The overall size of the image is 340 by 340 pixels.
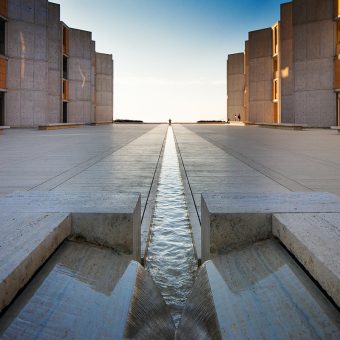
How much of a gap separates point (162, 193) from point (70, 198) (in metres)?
2.87

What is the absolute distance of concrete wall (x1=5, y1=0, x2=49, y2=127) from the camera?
36.4 m

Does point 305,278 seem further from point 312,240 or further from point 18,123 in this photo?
point 18,123

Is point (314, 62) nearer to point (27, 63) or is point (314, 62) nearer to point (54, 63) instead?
point (54, 63)

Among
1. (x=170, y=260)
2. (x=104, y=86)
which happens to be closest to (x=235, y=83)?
(x=104, y=86)

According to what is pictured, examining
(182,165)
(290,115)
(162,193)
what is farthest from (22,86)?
(162,193)

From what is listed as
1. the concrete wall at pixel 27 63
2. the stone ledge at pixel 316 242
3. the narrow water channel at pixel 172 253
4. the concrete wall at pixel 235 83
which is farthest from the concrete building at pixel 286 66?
the stone ledge at pixel 316 242

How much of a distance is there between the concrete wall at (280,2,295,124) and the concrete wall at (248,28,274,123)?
5.71 metres

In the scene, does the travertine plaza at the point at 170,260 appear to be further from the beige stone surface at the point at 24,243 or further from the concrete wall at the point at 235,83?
the concrete wall at the point at 235,83

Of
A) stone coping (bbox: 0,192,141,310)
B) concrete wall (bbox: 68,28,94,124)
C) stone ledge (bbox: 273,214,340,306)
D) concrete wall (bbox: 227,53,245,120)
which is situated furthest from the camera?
concrete wall (bbox: 227,53,245,120)

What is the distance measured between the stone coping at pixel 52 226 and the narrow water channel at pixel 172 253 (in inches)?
11.4

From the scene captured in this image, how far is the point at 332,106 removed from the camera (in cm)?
3569

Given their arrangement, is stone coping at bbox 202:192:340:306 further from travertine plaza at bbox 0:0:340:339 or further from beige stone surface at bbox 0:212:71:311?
beige stone surface at bbox 0:212:71:311

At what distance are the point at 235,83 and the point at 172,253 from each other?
6220 cm

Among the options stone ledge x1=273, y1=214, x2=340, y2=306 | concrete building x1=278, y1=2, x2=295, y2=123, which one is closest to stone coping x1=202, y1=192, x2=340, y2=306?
stone ledge x1=273, y1=214, x2=340, y2=306
